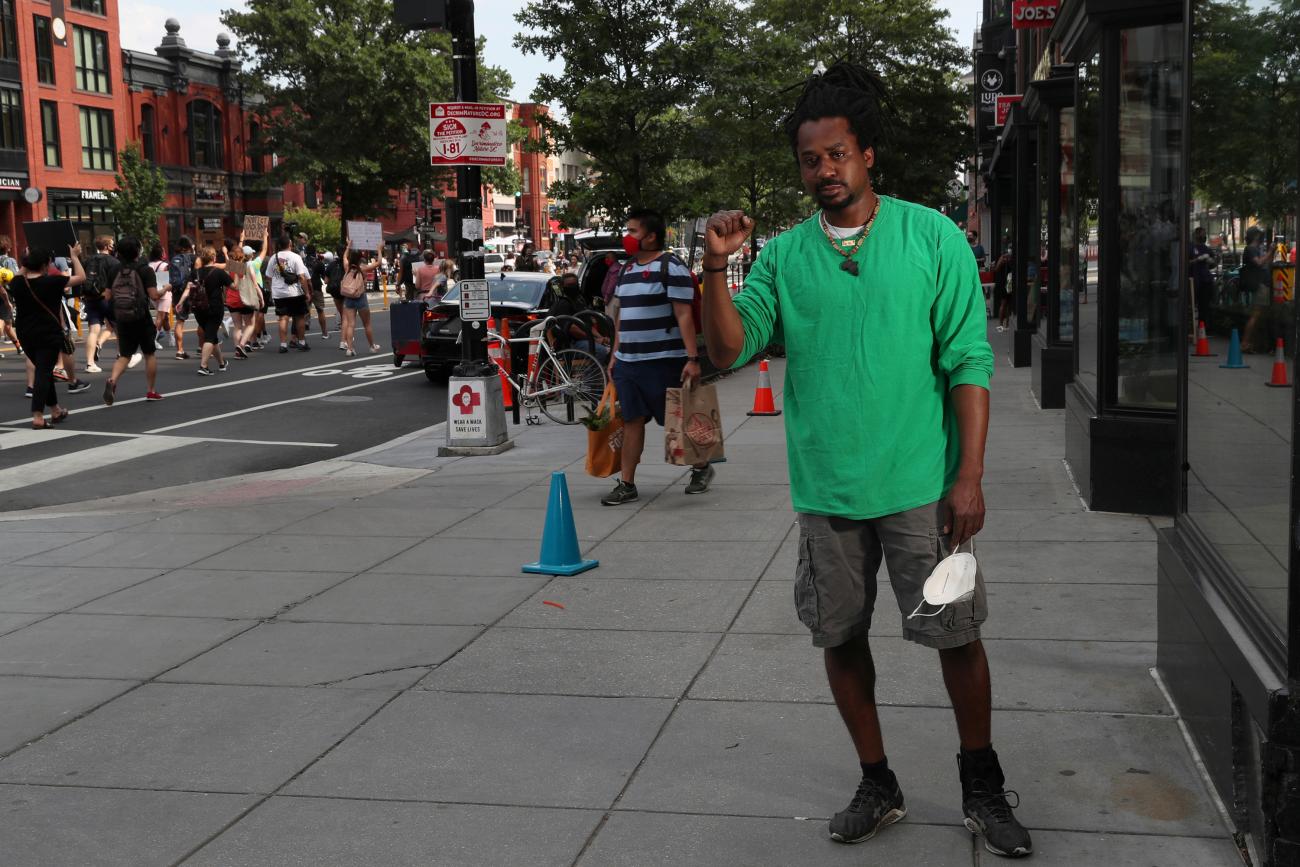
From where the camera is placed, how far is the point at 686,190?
22.2m

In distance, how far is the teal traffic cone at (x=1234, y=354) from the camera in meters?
4.52

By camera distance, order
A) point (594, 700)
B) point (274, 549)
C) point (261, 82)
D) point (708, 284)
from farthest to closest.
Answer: point (261, 82)
point (274, 549)
point (594, 700)
point (708, 284)

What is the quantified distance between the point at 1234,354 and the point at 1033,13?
14.1m

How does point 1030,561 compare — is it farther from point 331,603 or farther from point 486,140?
point 486,140

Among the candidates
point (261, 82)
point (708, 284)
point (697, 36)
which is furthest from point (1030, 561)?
point (261, 82)

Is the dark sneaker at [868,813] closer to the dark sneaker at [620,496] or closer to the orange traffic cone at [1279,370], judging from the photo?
the orange traffic cone at [1279,370]

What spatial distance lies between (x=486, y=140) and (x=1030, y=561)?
6.91 metres

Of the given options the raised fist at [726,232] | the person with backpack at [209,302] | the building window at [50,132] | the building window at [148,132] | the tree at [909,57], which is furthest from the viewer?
the building window at [148,132]

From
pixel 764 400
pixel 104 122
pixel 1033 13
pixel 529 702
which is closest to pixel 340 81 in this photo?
pixel 104 122

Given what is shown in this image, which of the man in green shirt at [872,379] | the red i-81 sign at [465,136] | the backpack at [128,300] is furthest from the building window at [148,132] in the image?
the man in green shirt at [872,379]

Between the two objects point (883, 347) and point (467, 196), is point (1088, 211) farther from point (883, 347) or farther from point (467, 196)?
point (883, 347)

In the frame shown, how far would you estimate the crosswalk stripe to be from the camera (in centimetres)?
1188

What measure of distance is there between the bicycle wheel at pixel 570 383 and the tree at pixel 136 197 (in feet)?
A: 142

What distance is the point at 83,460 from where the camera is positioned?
12742 mm
